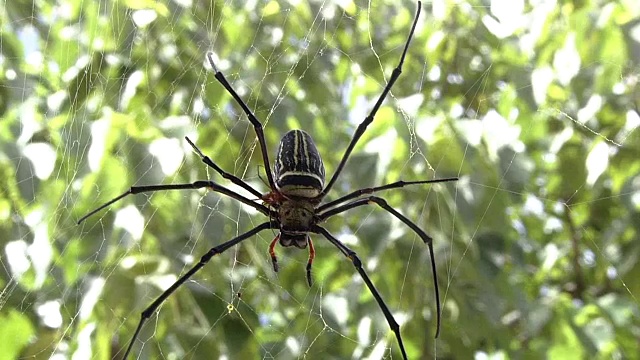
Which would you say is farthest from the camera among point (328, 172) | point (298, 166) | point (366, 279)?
point (328, 172)

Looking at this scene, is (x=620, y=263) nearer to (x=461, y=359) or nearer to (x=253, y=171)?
(x=461, y=359)

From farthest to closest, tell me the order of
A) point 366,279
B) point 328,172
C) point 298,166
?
point 328,172 → point 366,279 → point 298,166

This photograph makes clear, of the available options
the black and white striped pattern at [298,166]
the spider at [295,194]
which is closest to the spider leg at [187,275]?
the spider at [295,194]

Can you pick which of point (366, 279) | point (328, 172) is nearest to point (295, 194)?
point (366, 279)

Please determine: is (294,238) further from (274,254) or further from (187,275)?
(187,275)

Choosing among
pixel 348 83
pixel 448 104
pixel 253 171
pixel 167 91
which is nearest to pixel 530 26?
pixel 448 104

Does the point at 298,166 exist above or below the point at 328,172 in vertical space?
below

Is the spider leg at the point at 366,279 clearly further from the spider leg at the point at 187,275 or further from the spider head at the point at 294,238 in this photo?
the spider leg at the point at 187,275
